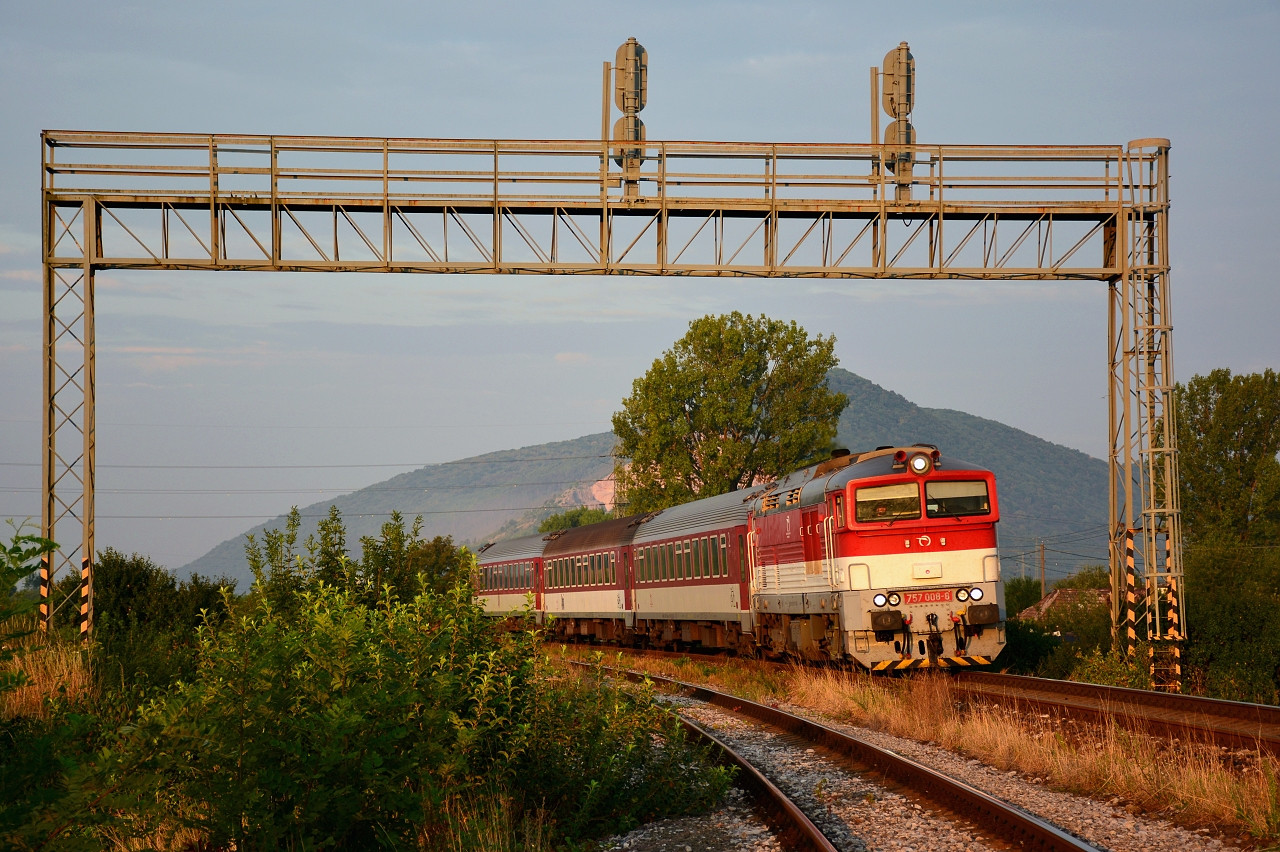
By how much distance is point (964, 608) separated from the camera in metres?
18.1

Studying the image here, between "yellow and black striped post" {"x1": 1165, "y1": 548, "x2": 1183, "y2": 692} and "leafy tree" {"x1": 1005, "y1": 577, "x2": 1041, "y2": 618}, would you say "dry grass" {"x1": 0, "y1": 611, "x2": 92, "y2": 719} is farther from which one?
"leafy tree" {"x1": 1005, "y1": 577, "x2": 1041, "y2": 618}

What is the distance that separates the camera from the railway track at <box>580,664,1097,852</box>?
28.1ft

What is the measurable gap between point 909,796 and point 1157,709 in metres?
5.85

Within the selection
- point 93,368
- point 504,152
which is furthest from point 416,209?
point 93,368

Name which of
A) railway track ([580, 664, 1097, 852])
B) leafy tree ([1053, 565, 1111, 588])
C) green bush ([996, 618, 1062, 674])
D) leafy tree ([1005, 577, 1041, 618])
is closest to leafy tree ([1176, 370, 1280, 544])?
leafy tree ([1053, 565, 1111, 588])

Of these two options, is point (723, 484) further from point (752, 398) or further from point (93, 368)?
point (93, 368)

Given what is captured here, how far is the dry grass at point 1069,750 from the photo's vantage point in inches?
Answer: 373

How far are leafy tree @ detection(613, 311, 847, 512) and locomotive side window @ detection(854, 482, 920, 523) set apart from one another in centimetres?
3733

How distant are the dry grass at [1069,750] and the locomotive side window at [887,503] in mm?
2365

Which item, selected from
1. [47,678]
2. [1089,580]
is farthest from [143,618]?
[1089,580]

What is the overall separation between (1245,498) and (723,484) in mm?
39245

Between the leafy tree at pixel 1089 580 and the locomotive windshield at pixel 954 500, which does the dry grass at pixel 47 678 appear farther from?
the leafy tree at pixel 1089 580

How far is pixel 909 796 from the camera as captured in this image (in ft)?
35.3

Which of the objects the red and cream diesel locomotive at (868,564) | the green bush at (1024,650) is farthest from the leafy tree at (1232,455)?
the red and cream diesel locomotive at (868,564)
